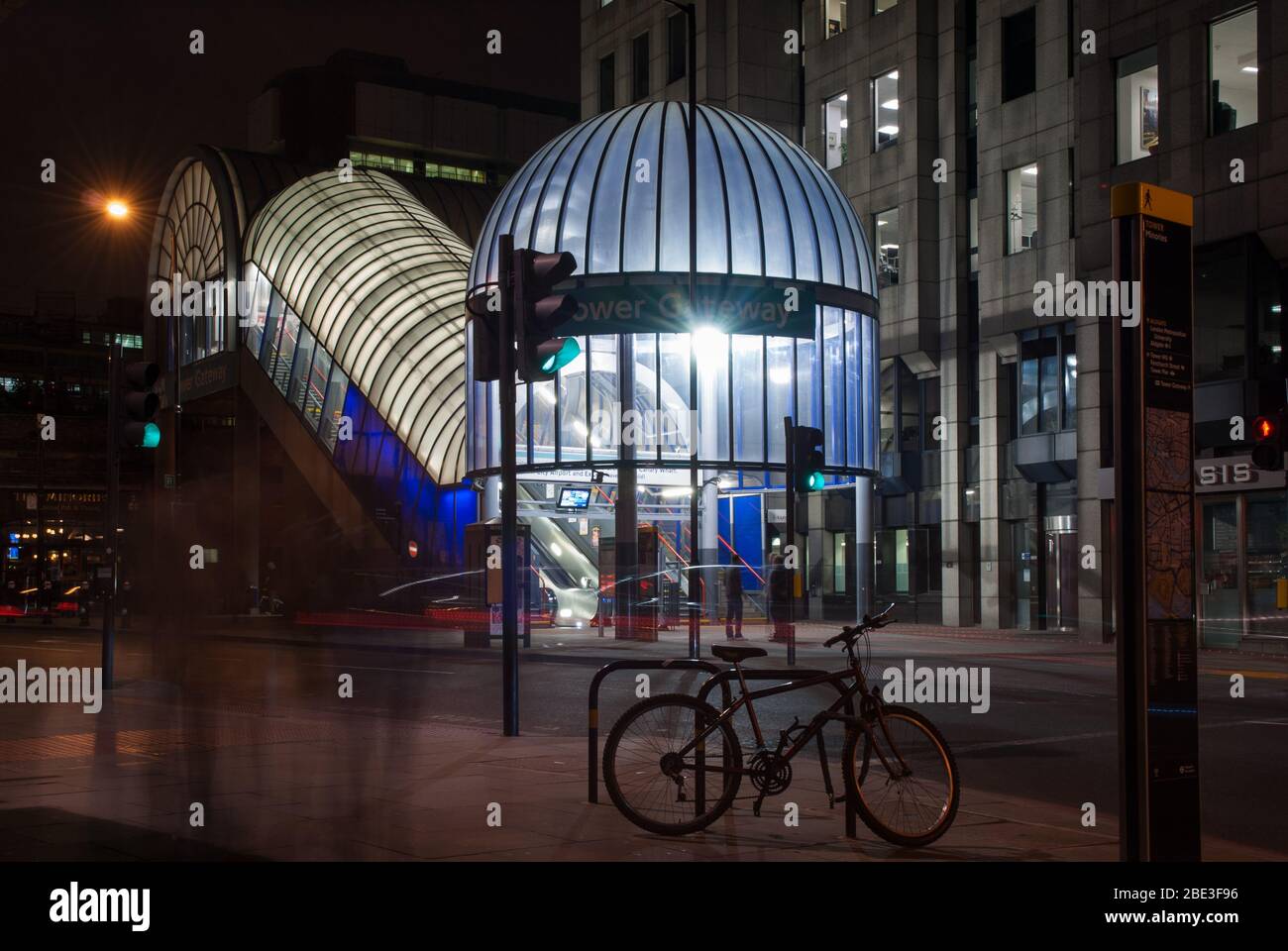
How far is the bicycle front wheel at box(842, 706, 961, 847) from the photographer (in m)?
8.27

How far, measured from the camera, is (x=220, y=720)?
50.3 feet

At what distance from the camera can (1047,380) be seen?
3731 cm

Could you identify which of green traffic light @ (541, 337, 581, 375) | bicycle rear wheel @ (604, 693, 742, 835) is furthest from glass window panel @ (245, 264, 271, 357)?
bicycle rear wheel @ (604, 693, 742, 835)

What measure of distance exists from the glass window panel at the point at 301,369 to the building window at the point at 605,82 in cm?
1375

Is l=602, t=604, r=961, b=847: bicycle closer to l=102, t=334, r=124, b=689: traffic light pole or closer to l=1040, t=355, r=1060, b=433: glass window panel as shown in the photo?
l=102, t=334, r=124, b=689: traffic light pole

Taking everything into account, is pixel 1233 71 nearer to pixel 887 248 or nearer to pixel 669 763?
pixel 887 248

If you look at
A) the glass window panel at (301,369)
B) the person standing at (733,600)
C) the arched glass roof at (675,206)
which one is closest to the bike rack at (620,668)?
the person standing at (733,600)

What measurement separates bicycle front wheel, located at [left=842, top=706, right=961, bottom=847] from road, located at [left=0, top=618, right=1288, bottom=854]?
1.37m

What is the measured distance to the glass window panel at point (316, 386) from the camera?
54750mm

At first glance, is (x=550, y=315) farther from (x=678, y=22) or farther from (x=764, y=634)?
(x=678, y=22)

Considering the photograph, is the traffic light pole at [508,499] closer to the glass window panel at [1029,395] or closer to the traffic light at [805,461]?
the traffic light at [805,461]

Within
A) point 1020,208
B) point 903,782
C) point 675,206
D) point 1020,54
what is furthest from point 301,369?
point 903,782
